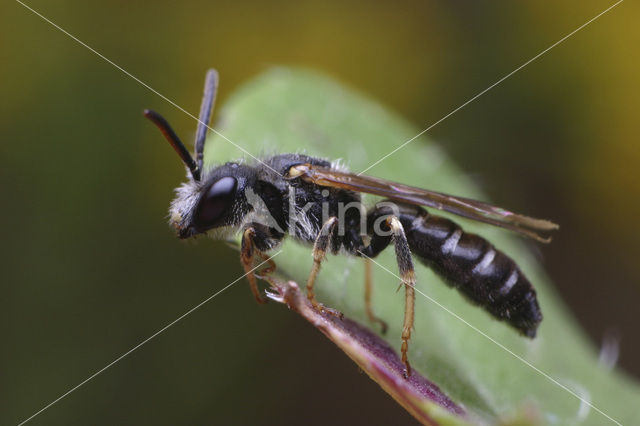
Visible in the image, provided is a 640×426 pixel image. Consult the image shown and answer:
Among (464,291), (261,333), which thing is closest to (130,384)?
(261,333)

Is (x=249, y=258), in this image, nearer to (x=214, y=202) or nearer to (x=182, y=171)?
(x=214, y=202)

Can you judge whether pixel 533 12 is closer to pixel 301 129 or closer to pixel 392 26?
pixel 392 26

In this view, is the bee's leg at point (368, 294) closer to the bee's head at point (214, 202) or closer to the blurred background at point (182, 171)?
the bee's head at point (214, 202)

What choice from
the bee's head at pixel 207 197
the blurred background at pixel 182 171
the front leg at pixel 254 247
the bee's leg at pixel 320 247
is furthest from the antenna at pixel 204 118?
the blurred background at pixel 182 171

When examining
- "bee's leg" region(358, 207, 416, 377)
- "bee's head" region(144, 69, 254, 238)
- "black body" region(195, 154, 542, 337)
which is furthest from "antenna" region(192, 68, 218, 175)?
"bee's leg" region(358, 207, 416, 377)

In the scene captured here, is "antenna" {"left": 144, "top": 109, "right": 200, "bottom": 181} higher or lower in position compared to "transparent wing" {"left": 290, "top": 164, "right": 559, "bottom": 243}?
higher

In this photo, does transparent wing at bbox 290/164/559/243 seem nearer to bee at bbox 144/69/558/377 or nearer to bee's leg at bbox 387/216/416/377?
bee at bbox 144/69/558/377
